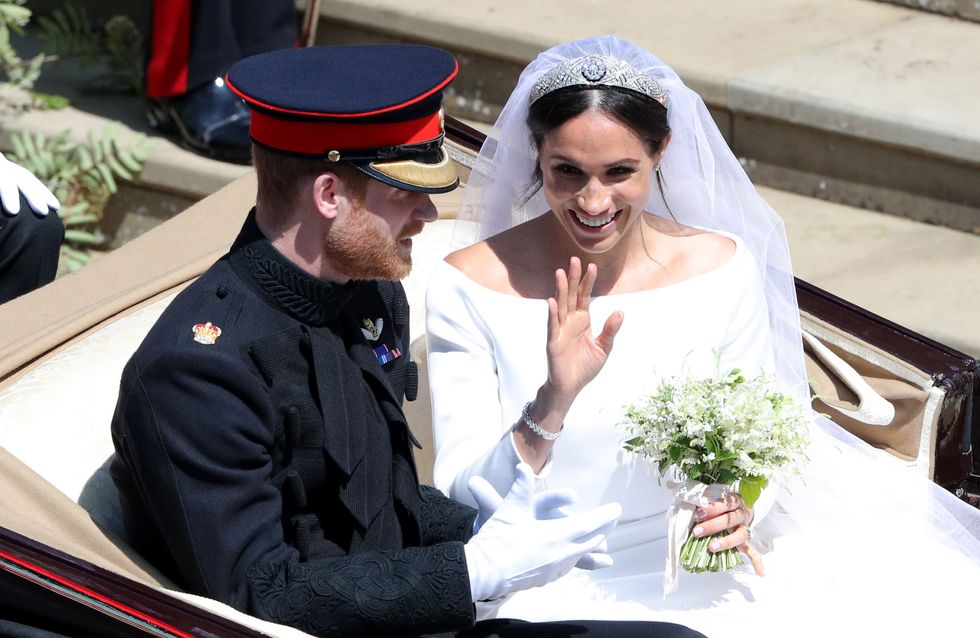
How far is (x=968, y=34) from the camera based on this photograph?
4.89m

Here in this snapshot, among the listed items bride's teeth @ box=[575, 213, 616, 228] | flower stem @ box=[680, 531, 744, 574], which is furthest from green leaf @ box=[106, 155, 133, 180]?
flower stem @ box=[680, 531, 744, 574]

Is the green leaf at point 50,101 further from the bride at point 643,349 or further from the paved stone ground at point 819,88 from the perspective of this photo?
the bride at point 643,349

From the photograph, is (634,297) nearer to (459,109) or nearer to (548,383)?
(548,383)

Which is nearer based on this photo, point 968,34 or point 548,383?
point 548,383

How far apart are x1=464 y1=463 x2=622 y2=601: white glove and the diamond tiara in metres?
0.81

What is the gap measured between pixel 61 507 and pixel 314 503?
409mm

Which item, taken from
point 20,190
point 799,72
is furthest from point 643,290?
point 799,72

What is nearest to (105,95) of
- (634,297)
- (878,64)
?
(878,64)

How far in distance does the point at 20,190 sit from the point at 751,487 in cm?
192

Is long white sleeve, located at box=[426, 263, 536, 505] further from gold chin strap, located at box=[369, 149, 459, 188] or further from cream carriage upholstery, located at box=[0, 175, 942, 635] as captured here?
gold chin strap, located at box=[369, 149, 459, 188]

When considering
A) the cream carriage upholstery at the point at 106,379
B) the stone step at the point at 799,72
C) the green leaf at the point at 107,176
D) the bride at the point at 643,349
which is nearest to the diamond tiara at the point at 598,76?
the bride at the point at 643,349

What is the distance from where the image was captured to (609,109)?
8.21 feet

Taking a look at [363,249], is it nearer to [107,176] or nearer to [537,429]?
[537,429]

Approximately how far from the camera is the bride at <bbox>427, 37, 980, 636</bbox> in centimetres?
248
